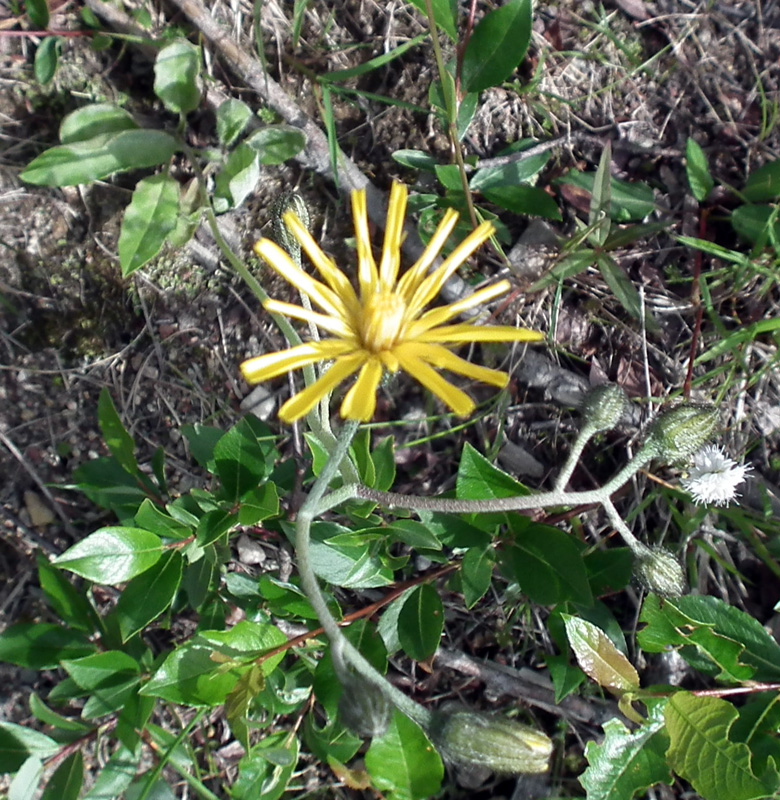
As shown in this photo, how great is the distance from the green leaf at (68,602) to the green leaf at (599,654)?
1767 millimetres

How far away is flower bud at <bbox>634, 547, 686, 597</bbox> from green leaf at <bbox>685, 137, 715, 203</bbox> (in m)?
1.72

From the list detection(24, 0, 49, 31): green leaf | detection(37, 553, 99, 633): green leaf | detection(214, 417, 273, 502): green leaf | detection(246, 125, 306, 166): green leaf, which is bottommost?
detection(37, 553, 99, 633): green leaf

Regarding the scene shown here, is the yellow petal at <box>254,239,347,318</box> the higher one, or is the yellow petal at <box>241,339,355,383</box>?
the yellow petal at <box>254,239,347,318</box>

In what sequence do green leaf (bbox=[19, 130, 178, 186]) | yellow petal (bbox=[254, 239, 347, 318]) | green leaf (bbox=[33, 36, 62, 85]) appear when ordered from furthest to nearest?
green leaf (bbox=[33, 36, 62, 85]) < green leaf (bbox=[19, 130, 178, 186]) < yellow petal (bbox=[254, 239, 347, 318])

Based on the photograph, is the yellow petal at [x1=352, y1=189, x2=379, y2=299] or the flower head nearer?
the yellow petal at [x1=352, y1=189, x2=379, y2=299]

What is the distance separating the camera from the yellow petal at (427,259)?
2.30m

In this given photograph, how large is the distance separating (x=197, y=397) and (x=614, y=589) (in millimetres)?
1946

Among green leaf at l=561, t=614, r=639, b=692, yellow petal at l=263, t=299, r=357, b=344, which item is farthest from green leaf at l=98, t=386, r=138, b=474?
green leaf at l=561, t=614, r=639, b=692

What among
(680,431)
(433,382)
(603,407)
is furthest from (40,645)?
(680,431)

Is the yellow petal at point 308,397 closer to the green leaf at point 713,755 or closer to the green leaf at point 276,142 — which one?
the green leaf at point 276,142

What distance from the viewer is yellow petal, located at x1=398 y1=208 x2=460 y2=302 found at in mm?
2303

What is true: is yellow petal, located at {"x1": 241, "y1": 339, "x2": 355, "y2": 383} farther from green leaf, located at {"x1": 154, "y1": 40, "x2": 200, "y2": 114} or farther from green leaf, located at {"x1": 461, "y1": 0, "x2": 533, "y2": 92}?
green leaf, located at {"x1": 461, "y1": 0, "x2": 533, "y2": 92}

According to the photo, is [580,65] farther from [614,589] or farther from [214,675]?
[214,675]

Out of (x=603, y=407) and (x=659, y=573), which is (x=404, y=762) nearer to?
(x=659, y=573)
